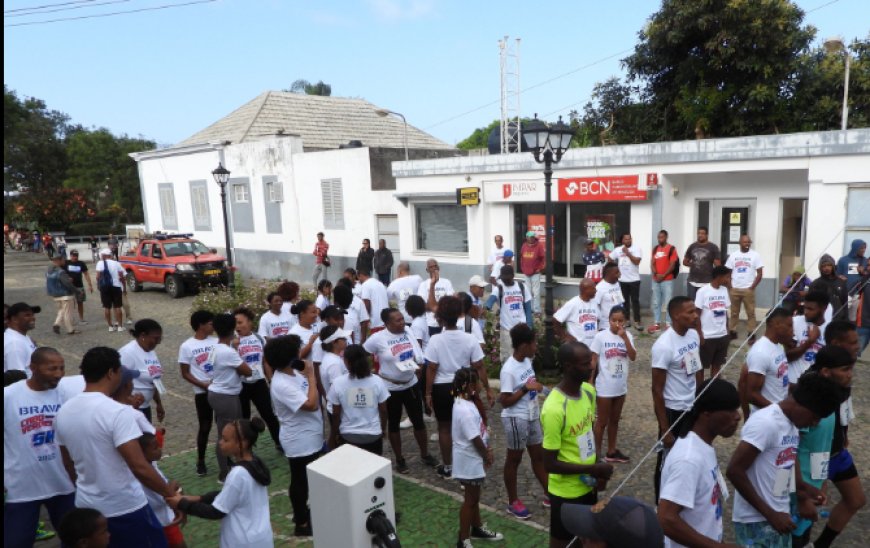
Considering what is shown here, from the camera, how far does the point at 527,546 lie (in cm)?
461

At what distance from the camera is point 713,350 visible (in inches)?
284

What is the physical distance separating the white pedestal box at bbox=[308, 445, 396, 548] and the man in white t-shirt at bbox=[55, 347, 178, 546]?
139cm

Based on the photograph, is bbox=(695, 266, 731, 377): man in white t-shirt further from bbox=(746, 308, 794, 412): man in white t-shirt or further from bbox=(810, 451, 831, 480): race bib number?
bbox=(810, 451, 831, 480): race bib number

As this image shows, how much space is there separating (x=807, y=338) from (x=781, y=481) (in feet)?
8.49

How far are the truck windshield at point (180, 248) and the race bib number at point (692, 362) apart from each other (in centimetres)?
1681

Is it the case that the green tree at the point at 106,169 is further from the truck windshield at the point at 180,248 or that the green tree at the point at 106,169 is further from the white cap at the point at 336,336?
the white cap at the point at 336,336

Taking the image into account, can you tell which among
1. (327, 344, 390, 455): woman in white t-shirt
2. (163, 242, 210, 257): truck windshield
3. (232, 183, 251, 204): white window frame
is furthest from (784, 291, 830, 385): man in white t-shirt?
(232, 183, 251, 204): white window frame

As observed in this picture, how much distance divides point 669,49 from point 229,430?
19.5 meters

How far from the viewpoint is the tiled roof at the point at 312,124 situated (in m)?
23.4

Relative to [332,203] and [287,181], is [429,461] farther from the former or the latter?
[287,181]

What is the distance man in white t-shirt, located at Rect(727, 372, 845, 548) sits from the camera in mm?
3242

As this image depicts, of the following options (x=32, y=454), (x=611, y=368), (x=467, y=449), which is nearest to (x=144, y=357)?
(x=32, y=454)

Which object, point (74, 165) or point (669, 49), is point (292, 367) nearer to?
point (669, 49)

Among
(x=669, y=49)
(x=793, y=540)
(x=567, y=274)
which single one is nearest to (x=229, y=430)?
(x=793, y=540)
